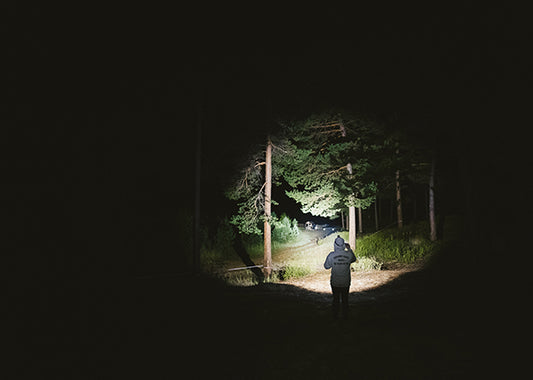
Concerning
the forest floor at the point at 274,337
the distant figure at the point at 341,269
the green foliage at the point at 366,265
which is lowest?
the green foliage at the point at 366,265

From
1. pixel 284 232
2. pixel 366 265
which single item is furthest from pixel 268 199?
pixel 284 232

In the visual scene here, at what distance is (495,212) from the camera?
11.0m

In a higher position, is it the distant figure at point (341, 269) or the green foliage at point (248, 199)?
the green foliage at point (248, 199)

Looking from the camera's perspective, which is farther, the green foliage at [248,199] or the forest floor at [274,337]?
the green foliage at [248,199]

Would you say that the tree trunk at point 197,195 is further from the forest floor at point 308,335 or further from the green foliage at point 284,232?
the green foliage at point 284,232

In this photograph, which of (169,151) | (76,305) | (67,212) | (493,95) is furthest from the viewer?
(169,151)

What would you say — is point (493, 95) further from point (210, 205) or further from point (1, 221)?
point (210, 205)

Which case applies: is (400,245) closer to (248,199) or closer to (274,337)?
(248,199)

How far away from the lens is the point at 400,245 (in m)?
19.0

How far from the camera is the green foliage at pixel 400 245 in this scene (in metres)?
17.3

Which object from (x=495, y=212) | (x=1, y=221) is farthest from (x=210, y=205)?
(x=495, y=212)

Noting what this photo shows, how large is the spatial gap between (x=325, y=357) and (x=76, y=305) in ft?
23.3

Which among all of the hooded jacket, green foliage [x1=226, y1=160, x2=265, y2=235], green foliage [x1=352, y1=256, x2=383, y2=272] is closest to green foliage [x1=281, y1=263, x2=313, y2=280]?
green foliage [x1=352, y1=256, x2=383, y2=272]

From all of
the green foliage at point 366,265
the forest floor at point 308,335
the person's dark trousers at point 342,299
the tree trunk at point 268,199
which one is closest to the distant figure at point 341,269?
the person's dark trousers at point 342,299
